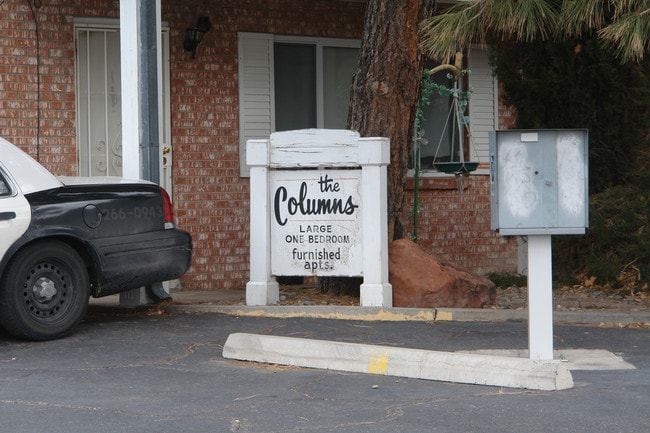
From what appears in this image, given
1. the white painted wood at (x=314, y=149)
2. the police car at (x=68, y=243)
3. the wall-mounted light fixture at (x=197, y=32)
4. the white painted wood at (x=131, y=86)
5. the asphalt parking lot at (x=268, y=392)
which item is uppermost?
the wall-mounted light fixture at (x=197, y=32)

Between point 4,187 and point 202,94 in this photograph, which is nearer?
point 4,187

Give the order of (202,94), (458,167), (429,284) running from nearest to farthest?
(429,284) → (202,94) → (458,167)

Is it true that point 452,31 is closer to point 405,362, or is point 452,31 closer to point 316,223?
point 316,223

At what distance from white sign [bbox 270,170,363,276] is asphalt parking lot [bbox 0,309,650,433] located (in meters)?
1.05

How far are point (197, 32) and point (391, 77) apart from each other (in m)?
2.68

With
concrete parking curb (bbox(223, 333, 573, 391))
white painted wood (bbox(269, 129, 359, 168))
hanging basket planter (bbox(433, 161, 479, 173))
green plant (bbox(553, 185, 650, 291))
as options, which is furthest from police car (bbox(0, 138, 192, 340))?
green plant (bbox(553, 185, 650, 291))

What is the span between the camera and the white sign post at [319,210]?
9.50 metres

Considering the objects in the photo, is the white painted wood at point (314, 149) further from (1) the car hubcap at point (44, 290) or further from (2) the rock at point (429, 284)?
(1) the car hubcap at point (44, 290)

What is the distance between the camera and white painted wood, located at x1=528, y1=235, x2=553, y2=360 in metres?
6.68

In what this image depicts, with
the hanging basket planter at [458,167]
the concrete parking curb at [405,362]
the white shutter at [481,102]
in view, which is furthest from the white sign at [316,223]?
the white shutter at [481,102]

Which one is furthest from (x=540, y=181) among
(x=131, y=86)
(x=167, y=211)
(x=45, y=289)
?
(x=131, y=86)

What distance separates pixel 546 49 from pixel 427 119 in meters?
2.06

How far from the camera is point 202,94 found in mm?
12141

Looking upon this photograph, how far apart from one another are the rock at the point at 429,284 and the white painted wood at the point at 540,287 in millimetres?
2963
